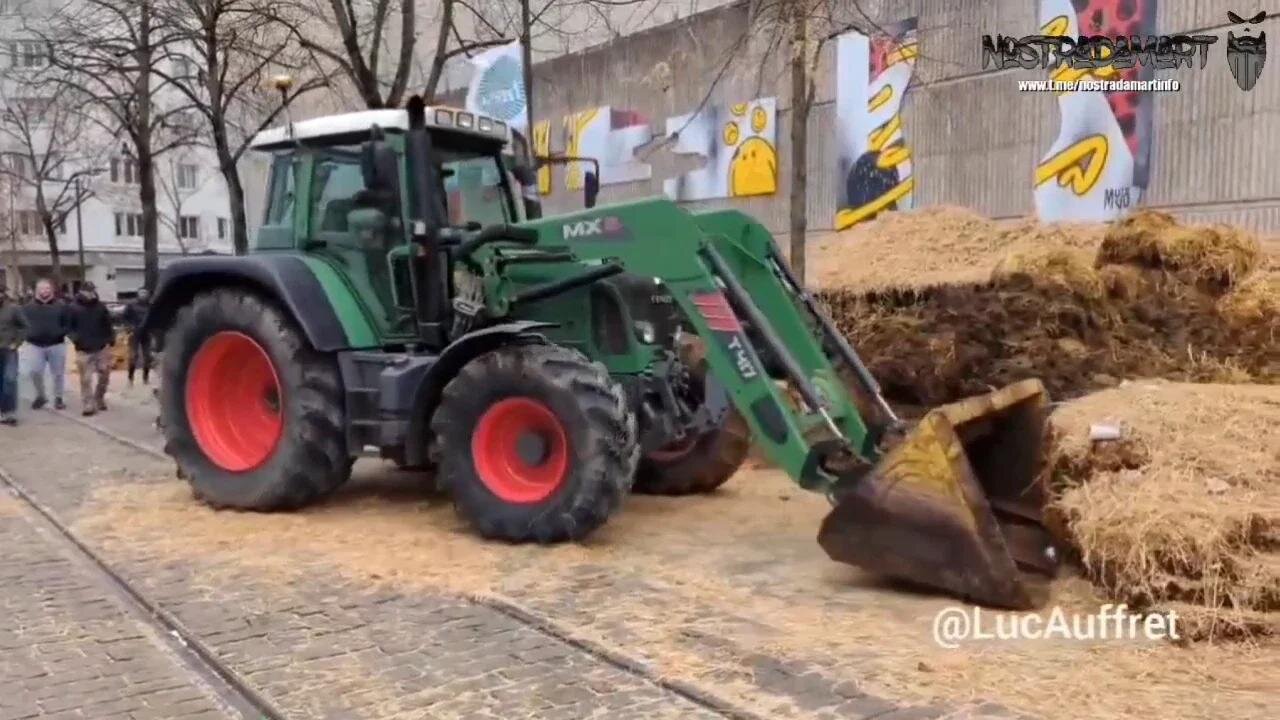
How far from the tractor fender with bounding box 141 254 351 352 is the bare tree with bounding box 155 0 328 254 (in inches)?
195

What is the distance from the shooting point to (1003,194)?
14000mm

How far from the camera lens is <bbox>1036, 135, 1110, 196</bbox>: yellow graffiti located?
42.3 ft

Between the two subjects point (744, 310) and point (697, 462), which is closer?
point (744, 310)

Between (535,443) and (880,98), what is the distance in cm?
1012

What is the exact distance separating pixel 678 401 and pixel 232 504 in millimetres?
3216

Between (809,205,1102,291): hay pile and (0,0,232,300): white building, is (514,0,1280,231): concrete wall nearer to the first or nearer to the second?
(809,205,1102,291): hay pile

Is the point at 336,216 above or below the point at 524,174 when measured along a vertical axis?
below

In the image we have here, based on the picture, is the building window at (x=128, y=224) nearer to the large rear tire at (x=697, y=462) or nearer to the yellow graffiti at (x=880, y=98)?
the yellow graffiti at (x=880, y=98)

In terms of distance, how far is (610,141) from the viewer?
20.0 m

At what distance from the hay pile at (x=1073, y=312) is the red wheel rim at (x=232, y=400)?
4455 mm

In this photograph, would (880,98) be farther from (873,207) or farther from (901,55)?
(873,207)

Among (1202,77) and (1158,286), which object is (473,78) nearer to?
(1202,77)

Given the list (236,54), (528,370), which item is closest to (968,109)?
(528,370)

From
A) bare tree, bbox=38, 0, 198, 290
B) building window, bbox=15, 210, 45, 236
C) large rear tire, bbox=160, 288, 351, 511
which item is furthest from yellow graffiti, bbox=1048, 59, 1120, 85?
building window, bbox=15, 210, 45, 236
